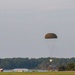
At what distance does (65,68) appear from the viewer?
131 m

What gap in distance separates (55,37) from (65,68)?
42136 millimetres

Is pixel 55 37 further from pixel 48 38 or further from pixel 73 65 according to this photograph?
pixel 73 65

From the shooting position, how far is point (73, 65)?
134 m

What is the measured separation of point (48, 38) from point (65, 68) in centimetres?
4187

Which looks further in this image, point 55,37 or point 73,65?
point 73,65

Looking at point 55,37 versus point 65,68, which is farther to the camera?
point 65,68

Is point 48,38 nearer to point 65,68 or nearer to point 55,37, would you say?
point 55,37

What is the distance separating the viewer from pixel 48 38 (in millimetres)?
90188

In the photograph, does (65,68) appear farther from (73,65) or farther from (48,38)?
(48,38)

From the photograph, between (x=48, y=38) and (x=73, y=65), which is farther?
(x=73, y=65)

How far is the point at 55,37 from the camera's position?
89.8 m

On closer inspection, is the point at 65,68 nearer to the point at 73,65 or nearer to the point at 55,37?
the point at 73,65

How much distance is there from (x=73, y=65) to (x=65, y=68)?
350 centimetres

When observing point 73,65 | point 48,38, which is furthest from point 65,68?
point 48,38
